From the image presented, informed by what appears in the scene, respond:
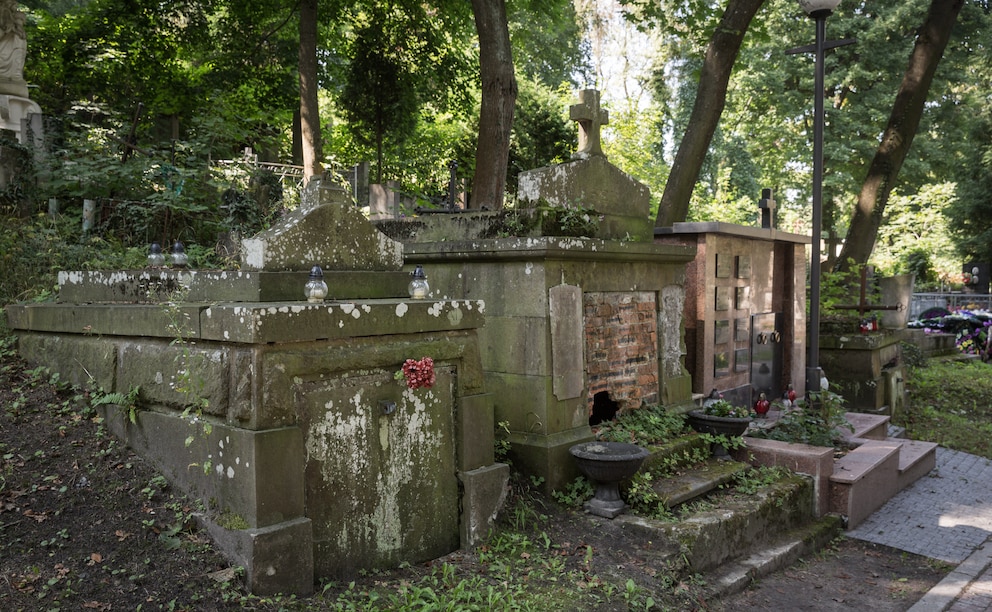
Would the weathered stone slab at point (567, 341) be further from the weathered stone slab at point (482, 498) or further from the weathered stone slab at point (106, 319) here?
the weathered stone slab at point (106, 319)

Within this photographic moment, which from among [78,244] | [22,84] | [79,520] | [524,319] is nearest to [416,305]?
[524,319]

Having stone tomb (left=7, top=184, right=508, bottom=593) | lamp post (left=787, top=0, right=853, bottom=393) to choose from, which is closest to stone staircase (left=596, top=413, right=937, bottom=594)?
lamp post (left=787, top=0, right=853, bottom=393)

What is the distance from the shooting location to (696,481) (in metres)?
6.09

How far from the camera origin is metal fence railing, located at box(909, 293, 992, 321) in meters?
24.2

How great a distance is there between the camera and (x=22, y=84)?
1078 cm

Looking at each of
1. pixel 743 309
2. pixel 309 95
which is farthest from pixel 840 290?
pixel 309 95

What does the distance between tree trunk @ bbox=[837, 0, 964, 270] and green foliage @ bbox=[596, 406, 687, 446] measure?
8.05m

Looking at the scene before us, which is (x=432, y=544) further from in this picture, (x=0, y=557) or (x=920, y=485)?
(x=920, y=485)

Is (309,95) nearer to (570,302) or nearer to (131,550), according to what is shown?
(570,302)

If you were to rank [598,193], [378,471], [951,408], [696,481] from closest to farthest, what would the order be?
[378,471] → [696,481] → [598,193] → [951,408]

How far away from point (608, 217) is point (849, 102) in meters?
17.7

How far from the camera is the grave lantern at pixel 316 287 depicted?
4191 mm

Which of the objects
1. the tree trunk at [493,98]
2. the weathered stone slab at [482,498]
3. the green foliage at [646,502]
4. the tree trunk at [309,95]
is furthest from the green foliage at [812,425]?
the tree trunk at [309,95]

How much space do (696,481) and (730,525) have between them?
60 cm
